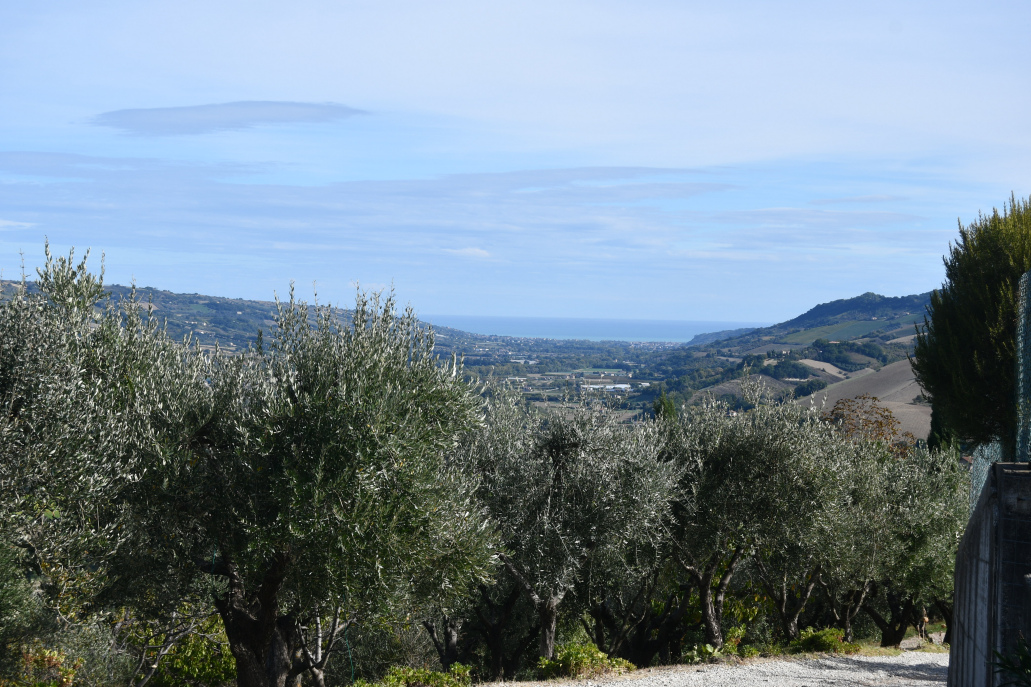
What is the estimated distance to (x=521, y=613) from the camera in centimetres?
2434

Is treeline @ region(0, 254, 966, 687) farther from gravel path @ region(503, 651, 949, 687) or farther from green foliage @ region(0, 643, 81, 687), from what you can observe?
gravel path @ region(503, 651, 949, 687)

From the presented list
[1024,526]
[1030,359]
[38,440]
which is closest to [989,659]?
[1024,526]

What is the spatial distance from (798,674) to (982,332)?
8.52 m

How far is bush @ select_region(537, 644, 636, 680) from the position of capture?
54.5 feet

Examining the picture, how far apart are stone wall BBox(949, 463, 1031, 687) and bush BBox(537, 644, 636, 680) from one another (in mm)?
7880

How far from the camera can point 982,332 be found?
15.4m

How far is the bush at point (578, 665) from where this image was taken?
16609mm

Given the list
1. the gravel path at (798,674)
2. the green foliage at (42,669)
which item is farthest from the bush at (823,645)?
the green foliage at (42,669)

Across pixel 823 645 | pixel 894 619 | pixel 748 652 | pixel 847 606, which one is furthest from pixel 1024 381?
pixel 894 619

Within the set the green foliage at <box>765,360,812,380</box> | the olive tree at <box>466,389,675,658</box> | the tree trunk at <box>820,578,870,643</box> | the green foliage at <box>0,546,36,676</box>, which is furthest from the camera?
the green foliage at <box>765,360,812,380</box>

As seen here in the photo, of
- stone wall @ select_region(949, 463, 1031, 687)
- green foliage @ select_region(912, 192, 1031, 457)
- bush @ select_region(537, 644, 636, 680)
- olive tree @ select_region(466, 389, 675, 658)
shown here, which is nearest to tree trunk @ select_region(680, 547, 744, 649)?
olive tree @ select_region(466, 389, 675, 658)

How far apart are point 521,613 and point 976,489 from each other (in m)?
13.8

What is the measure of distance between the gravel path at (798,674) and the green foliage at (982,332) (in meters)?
5.95

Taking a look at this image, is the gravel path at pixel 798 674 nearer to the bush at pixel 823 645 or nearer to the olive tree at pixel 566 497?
the bush at pixel 823 645
